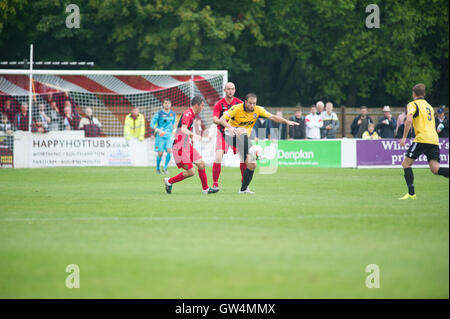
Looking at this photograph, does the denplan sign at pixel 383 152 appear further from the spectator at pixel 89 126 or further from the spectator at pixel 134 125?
the spectator at pixel 89 126

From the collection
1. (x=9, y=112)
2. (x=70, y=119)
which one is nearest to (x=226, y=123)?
(x=70, y=119)

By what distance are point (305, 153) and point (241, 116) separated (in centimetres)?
1016

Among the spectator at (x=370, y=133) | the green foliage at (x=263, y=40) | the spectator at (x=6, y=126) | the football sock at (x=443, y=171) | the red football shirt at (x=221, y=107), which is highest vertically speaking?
the green foliage at (x=263, y=40)

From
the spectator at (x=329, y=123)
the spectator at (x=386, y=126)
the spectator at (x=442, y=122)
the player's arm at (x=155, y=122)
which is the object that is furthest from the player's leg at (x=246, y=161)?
the spectator at (x=442, y=122)

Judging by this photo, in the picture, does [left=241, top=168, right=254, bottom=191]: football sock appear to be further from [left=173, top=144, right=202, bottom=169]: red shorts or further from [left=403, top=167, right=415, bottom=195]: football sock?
[left=403, top=167, right=415, bottom=195]: football sock

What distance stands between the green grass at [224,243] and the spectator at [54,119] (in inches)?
431

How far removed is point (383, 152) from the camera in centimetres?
2356

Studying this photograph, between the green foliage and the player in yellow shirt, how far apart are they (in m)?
21.0

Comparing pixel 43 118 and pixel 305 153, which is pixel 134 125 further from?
pixel 305 153

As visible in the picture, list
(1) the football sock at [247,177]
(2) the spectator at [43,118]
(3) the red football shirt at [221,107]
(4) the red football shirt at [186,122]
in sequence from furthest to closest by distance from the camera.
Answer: (2) the spectator at [43,118] < (3) the red football shirt at [221,107] < (1) the football sock at [247,177] < (4) the red football shirt at [186,122]

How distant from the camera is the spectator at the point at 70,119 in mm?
24672

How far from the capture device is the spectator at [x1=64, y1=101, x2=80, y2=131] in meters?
24.7

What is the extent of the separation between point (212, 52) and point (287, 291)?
3120 cm

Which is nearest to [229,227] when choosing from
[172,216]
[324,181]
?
[172,216]
